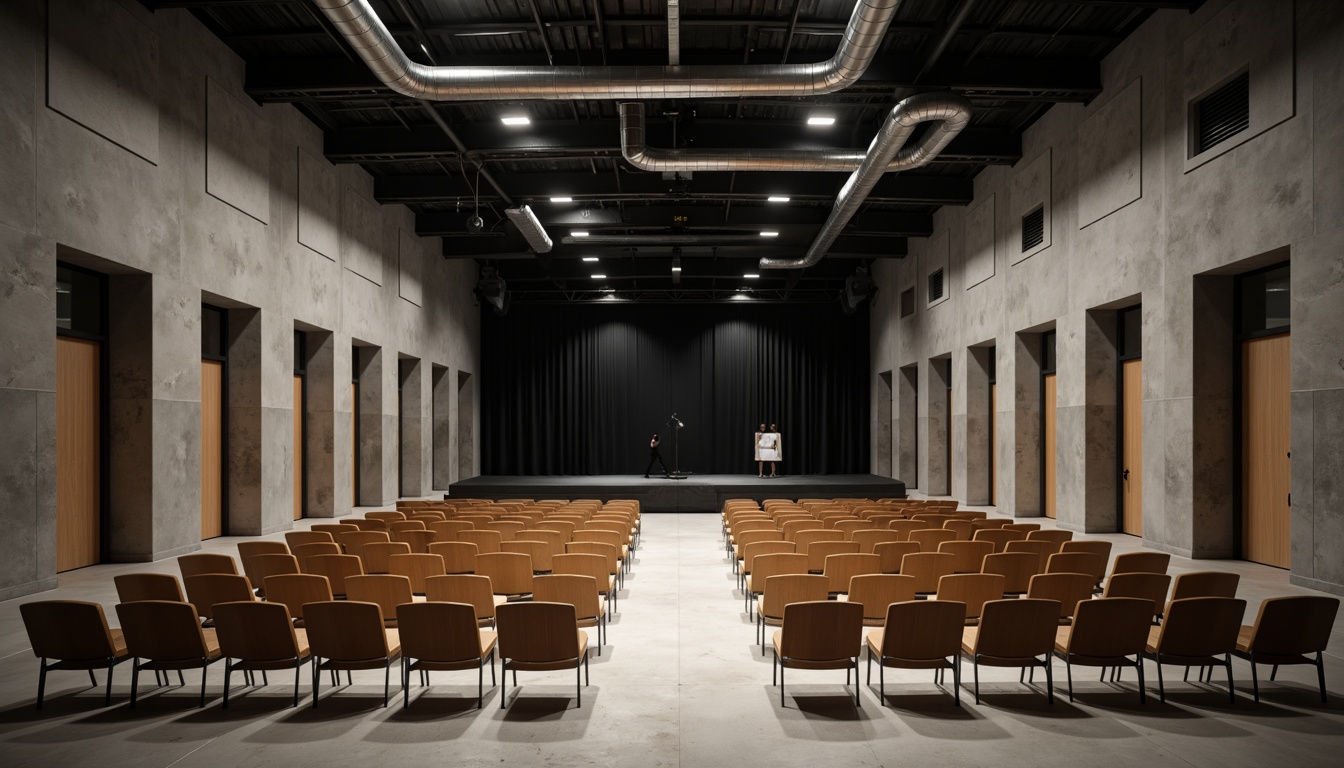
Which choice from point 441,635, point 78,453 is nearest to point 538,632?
point 441,635

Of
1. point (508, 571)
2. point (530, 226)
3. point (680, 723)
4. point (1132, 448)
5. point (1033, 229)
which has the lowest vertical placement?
point (680, 723)

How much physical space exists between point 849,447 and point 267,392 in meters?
19.4

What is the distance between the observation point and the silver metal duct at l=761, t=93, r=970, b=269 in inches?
441

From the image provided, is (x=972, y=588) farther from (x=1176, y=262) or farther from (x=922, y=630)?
(x=1176, y=262)

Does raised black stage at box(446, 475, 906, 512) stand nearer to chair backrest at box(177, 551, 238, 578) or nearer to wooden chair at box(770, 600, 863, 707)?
chair backrest at box(177, 551, 238, 578)

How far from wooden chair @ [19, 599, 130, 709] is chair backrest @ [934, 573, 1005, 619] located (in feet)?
18.7

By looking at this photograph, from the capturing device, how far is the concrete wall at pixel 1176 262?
872 centimetres

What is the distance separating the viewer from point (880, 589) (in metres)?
6.43

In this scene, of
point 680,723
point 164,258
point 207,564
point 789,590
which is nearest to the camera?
point 680,723

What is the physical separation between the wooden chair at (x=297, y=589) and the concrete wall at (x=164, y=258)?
13.5 feet

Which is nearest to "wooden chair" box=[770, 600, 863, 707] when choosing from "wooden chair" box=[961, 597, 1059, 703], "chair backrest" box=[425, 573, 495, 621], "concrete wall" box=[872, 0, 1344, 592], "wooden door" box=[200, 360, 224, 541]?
"wooden chair" box=[961, 597, 1059, 703]

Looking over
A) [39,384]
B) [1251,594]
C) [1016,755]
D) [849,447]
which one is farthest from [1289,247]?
[849,447]

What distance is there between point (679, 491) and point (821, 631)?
14901mm

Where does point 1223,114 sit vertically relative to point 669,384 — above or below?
above
